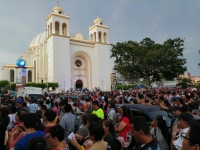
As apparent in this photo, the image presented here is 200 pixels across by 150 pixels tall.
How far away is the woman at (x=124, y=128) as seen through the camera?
395 cm

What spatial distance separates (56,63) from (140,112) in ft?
110

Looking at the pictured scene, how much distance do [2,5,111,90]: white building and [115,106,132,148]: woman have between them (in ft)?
111

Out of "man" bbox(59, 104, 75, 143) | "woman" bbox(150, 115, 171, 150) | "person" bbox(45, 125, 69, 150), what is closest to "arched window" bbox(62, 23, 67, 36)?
"man" bbox(59, 104, 75, 143)

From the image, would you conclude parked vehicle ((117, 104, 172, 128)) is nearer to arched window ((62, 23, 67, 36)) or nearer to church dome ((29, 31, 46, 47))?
arched window ((62, 23, 67, 36))

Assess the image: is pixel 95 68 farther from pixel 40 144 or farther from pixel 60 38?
pixel 40 144

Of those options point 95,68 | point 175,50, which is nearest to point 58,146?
point 175,50

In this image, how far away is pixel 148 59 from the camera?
90.8ft

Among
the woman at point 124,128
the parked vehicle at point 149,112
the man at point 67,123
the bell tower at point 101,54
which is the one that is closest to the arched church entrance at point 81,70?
the bell tower at point 101,54

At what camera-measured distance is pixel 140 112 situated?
5.88 m

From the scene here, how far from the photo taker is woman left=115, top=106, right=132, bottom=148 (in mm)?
3948

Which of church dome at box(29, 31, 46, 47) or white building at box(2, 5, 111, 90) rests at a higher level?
church dome at box(29, 31, 46, 47)

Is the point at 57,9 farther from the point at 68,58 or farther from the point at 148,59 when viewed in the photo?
the point at 148,59

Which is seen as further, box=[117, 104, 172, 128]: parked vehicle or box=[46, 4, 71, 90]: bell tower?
box=[46, 4, 71, 90]: bell tower

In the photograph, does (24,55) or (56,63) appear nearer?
(56,63)
